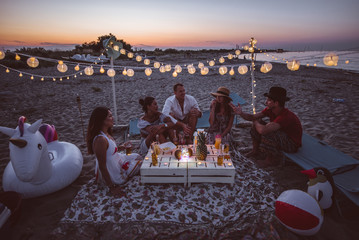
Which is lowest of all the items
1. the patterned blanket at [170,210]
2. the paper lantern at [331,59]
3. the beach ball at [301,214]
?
the patterned blanket at [170,210]

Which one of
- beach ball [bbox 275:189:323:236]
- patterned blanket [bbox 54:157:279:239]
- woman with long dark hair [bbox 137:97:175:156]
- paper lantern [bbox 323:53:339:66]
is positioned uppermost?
paper lantern [bbox 323:53:339:66]

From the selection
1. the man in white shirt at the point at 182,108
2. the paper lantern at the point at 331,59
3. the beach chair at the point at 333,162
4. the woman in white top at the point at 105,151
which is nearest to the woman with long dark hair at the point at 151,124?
the man in white shirt at the point at 182,108

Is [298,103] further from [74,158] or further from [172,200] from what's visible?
[74,158]

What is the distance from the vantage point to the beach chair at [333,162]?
9.51 feet

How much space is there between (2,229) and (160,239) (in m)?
2.31

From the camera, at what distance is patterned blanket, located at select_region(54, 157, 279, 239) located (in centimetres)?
266

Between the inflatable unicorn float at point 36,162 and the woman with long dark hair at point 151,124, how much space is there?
148 centimetres

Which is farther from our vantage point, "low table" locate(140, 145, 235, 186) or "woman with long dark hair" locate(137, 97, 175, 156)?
"woman with long dark hair" locate(137, 97, 175, 156)

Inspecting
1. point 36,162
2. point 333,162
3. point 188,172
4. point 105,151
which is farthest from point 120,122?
point 333,162

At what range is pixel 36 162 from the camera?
2721 millimetres

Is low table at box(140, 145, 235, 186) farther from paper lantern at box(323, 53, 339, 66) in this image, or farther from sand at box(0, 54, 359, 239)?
paper lantern at box(323, 53, 339, 66)

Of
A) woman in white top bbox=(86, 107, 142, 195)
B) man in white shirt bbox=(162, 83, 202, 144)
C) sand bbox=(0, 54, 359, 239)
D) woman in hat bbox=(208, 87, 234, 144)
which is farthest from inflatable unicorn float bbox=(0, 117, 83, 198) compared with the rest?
woman in hat bbox=(208, 87, 234, 144)

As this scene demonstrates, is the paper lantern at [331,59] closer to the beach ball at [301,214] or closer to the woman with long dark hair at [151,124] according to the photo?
the beach ball at [301,214]

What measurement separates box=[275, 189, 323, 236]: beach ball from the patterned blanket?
1.25ft
